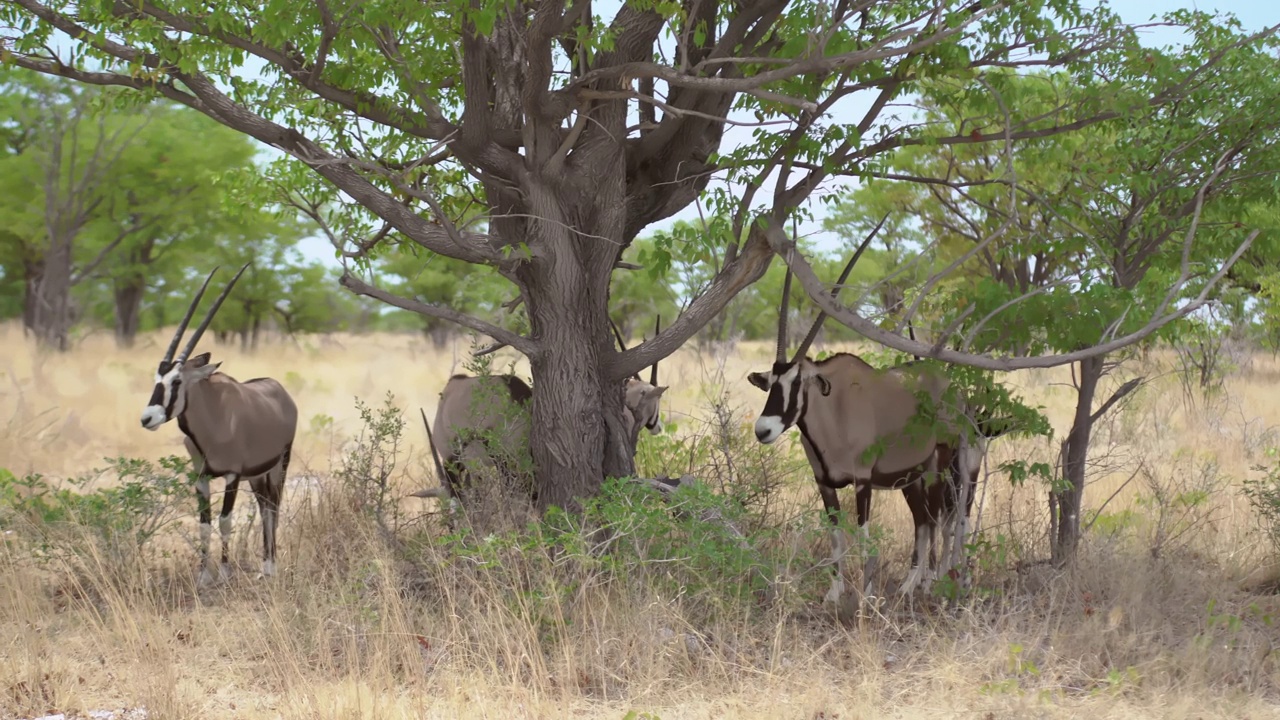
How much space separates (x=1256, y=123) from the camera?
6.34 m

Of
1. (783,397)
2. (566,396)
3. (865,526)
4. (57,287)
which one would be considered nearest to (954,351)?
(783,397)

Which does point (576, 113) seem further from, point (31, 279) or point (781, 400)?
point (31, 279)

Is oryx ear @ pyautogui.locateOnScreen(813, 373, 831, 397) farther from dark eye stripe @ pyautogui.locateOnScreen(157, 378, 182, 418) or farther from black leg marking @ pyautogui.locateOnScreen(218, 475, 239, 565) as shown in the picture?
dark eye stripe @ pyautogui.locateOnScreen(157, 378, 182, 418)

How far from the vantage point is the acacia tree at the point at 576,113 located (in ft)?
20.1

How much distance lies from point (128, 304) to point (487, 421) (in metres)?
27.3

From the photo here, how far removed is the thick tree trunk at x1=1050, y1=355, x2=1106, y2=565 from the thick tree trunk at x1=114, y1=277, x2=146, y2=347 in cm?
2694

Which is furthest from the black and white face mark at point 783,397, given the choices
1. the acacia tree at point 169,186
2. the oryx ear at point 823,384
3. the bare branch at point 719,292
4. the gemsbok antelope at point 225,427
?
the acacia tree at point 169,186

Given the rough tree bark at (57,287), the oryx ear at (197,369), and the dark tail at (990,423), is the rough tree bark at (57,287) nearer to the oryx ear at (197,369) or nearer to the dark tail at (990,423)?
the oryx ear at (197,369)

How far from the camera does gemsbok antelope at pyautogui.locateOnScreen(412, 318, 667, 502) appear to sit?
714 centimetres

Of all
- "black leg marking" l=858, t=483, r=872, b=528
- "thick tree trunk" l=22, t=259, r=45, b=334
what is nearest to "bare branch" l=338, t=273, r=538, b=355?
"black leg marking" l=858, t=483, r=872, b=528

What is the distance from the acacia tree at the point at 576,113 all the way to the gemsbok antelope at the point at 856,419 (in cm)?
53

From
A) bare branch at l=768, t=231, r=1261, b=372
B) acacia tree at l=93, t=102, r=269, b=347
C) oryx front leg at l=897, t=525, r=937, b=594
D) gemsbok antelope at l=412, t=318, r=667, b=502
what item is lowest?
oryx front leg at l=897, t=525, r=937, b=594

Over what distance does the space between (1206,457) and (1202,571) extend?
168 inches

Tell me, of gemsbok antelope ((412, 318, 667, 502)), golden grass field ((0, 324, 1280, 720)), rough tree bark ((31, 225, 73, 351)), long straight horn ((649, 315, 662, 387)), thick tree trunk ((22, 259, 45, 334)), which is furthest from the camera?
thick tree trunk ((22, 259, 45, 334))
